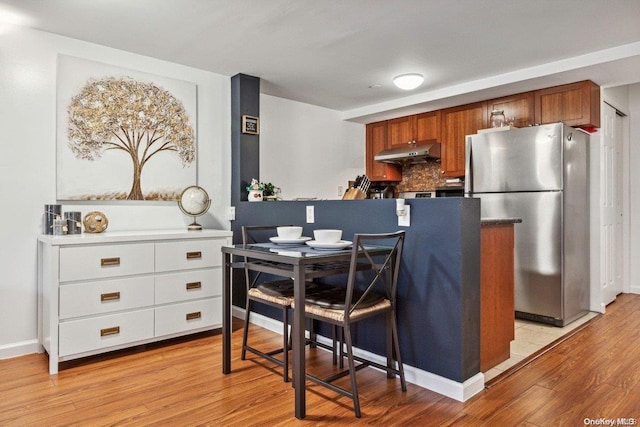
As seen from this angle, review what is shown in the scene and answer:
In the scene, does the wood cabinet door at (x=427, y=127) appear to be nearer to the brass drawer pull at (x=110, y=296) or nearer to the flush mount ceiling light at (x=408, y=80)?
the flush mount ceiling light at (x=408, y=80)

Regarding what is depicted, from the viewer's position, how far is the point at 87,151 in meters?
3.03

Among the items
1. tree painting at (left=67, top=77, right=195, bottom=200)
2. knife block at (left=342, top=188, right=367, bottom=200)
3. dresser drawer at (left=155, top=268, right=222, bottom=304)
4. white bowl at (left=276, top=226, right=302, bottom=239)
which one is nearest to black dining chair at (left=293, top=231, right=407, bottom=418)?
white bowl at (left=276, top=226, right=302, bottom=239)

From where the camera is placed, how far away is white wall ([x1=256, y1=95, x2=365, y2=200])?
4418 mm

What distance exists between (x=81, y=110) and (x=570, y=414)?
3.60m

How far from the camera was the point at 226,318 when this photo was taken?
2504mm

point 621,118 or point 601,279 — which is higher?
point 621,118

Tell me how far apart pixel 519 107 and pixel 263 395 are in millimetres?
3593

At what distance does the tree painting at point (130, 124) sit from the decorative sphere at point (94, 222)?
0.32 m

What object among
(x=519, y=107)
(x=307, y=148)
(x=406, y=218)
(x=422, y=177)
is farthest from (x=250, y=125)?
(x=519, y=107)

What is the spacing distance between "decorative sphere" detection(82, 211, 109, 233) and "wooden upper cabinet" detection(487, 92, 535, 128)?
12.5 ft

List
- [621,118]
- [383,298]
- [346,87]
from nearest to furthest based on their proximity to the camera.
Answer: [383,298]
[346,87]
[621,118]

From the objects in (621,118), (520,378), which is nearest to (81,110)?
(520,378)

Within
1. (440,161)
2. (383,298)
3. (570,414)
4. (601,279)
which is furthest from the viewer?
(440,161)

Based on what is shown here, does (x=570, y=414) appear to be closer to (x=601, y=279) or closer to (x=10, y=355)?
(x=601, y=279)
